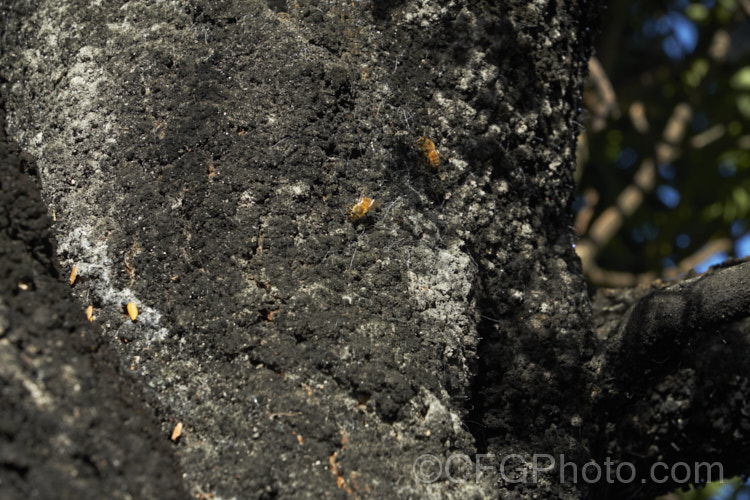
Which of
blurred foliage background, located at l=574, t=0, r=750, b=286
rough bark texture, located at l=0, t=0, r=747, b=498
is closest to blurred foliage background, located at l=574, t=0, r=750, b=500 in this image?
blurred foliage background, located at l=574, t=0, r=750, b=286

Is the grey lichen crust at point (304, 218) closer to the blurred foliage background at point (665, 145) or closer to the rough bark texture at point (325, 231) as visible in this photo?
the rough bark texture at point (325, 231)

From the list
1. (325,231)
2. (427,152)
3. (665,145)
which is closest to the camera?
(325,231)

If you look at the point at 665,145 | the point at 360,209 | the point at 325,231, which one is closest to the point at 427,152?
the point at 360,209

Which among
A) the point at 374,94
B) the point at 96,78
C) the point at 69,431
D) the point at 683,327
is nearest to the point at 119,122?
the point at 96,78

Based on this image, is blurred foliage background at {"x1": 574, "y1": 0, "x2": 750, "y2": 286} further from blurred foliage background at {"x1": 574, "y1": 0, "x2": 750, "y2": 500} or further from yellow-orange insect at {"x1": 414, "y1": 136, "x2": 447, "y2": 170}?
yellow-orange insect at {"x1": 414, "y1": 136, "x2": 447, "y2": 170}

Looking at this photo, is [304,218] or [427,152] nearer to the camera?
[304,218]

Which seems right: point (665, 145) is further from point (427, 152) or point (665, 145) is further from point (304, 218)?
point (304, 218)

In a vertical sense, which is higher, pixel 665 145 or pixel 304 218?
pixel 304 218
